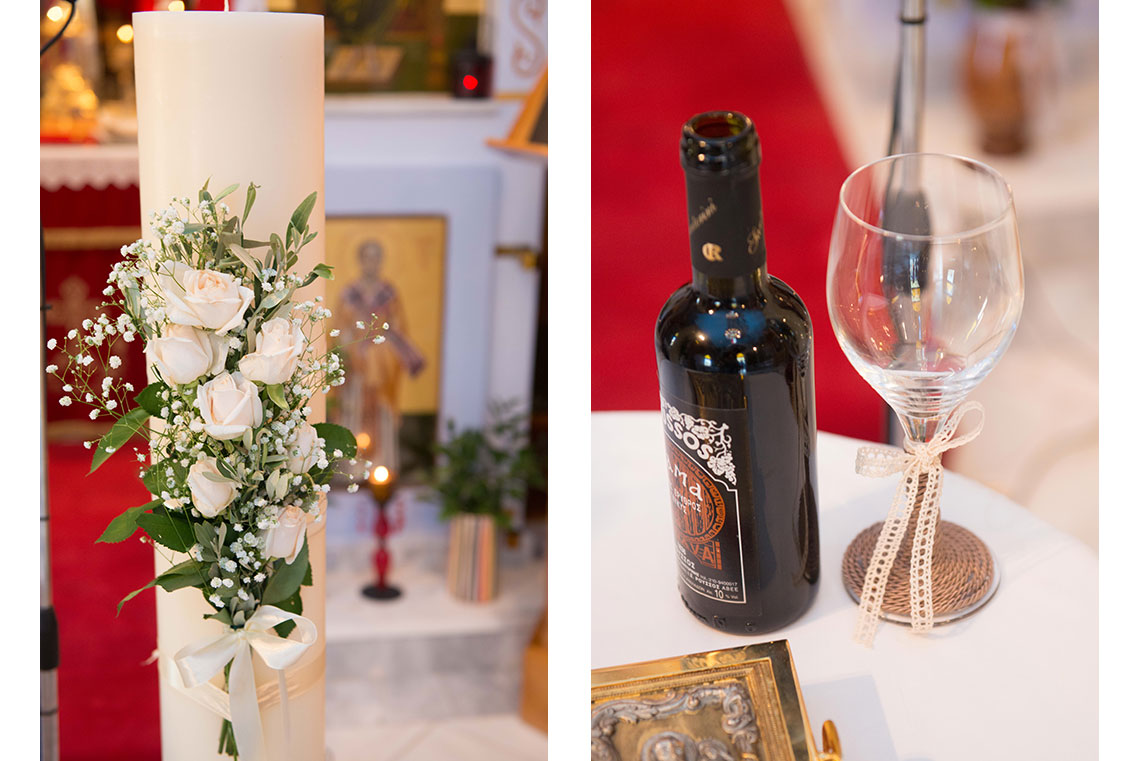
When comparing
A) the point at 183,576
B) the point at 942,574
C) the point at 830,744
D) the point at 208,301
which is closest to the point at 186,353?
the point at 208,301

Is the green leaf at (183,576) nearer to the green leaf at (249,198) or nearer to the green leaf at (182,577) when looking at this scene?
the green leaf at (182,577)

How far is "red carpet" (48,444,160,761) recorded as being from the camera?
165 cm

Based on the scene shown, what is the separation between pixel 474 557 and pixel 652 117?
4.59 feet

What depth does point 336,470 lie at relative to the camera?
637 millimetres

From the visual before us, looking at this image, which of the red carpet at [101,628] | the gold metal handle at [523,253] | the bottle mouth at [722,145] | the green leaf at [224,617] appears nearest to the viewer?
the bottle mouth at [722,145]

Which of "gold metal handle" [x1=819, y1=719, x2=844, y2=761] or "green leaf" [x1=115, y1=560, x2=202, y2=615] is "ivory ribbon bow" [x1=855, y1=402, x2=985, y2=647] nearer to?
"gold metal handle" [x1=819, y1=719, x2=844, y2=761]

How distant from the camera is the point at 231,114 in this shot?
0.61 m

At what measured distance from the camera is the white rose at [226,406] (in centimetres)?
57

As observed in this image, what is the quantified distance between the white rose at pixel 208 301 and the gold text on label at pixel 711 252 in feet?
0.91

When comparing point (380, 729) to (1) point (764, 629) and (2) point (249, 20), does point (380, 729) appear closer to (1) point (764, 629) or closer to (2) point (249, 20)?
(1) point (764, 629)

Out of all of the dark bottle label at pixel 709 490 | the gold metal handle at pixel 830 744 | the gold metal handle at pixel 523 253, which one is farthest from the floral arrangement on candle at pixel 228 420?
the gold metal handle at pixel 523 253

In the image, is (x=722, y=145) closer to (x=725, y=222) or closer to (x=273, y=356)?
(x=725, y=222)

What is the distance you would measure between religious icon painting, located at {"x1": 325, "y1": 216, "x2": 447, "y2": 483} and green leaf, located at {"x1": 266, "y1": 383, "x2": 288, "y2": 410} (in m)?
1.37

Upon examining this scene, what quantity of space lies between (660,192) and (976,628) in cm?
40
